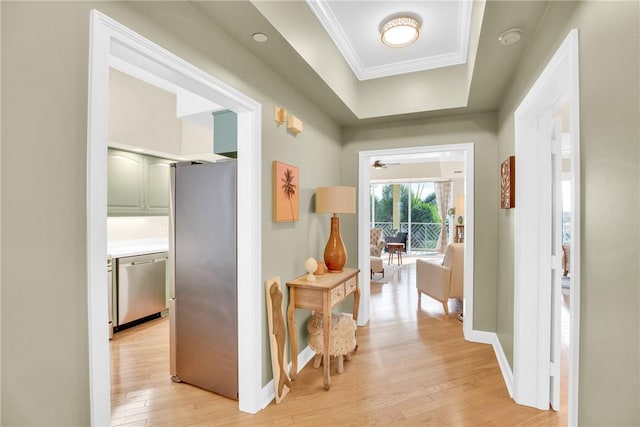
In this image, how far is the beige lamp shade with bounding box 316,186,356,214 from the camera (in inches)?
108

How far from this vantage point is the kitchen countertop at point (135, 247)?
3621 millimetres

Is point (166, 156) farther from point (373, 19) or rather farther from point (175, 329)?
point (373, 19)

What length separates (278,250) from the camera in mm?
2402

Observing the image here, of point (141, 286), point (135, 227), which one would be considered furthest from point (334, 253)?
point (135, 227)

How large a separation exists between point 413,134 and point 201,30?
8.25 feet

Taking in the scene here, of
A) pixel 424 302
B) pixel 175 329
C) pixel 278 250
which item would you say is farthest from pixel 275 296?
pixel 424 302

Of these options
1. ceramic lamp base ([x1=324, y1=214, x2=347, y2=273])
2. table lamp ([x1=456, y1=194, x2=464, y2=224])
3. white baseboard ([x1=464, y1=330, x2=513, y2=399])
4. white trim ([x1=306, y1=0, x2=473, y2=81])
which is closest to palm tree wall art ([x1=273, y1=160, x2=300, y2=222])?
ceramic lamp base ([x1=324, y1=214, x2=347, y2=273])

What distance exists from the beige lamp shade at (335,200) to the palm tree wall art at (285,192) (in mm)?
259

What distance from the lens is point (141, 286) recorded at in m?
3.71

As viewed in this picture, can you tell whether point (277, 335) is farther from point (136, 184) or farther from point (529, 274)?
point (136, 184)

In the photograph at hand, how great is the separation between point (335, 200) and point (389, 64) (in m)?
1.60

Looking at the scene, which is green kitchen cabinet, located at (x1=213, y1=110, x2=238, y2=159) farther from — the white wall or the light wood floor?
the white wall

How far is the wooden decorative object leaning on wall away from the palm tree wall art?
50 centimetres

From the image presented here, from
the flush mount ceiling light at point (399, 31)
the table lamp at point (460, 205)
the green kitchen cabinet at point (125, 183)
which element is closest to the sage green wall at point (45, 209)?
the flush mount ceiling light at point (399, 31)
